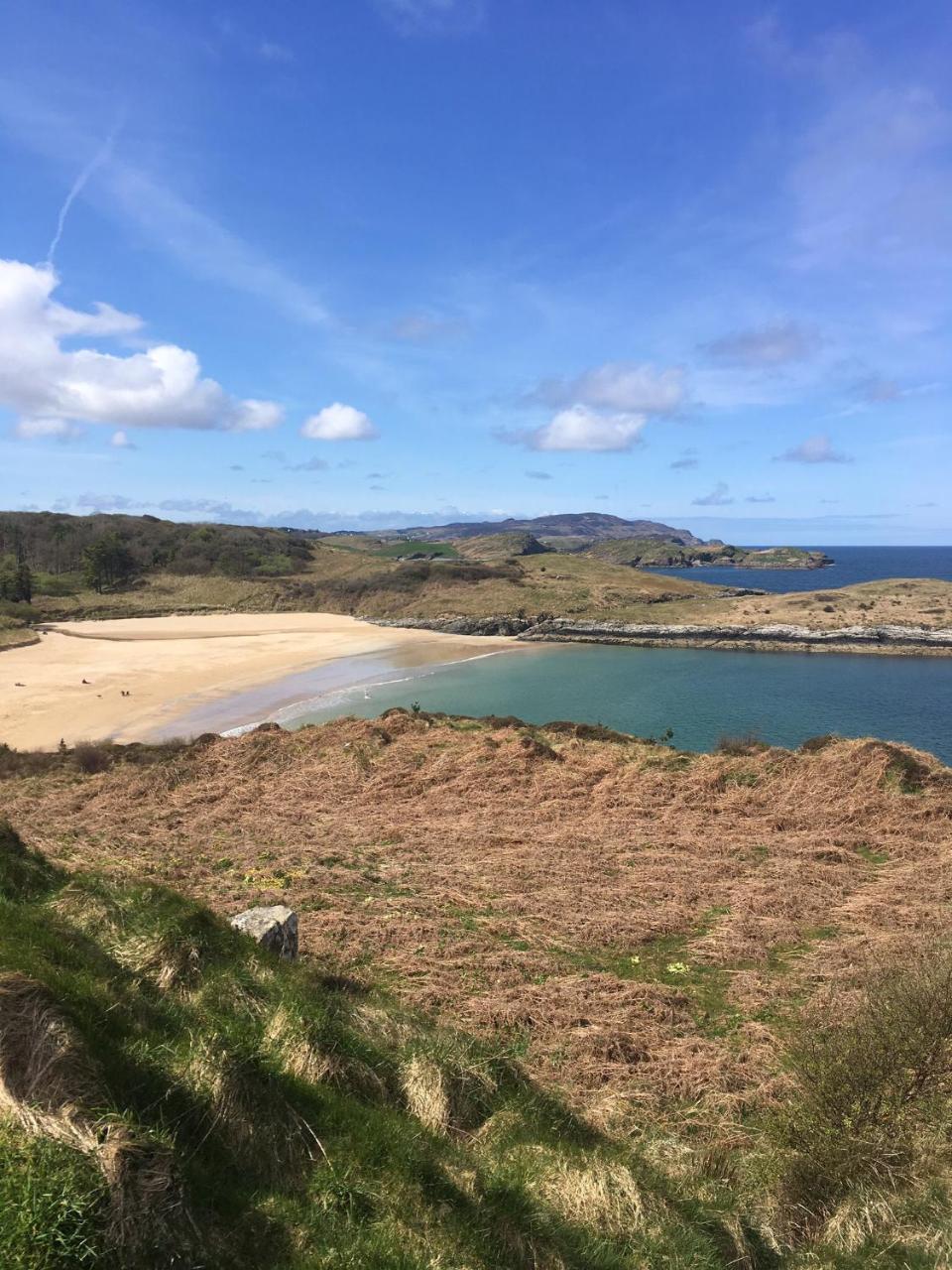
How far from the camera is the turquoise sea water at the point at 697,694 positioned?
44656 mm

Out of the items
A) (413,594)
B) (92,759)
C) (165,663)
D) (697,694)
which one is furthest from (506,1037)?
(413,594)

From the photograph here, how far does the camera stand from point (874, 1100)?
7.16 m

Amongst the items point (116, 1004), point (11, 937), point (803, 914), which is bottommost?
point (803, 914)

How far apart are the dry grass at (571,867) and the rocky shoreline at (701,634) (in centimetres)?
5609

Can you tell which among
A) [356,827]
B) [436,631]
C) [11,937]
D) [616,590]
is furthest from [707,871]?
[616,590]

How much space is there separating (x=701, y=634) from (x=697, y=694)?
28.7m

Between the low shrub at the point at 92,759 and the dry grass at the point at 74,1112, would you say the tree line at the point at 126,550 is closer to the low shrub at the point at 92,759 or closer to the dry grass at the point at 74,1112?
the low shrub at the point at 92,759

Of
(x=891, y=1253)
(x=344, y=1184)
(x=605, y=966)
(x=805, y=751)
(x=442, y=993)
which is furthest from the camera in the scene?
(x=805, y=751)

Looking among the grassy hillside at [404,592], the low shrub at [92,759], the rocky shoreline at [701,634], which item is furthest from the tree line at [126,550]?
the low shrub at [92,759]

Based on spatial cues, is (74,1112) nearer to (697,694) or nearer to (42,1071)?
(42,1071)

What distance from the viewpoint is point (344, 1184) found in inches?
213

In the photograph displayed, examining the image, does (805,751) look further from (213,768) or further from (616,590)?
(616,590)

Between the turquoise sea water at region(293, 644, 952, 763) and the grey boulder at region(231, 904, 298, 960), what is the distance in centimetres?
3179

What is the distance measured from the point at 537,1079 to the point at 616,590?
95866mm
